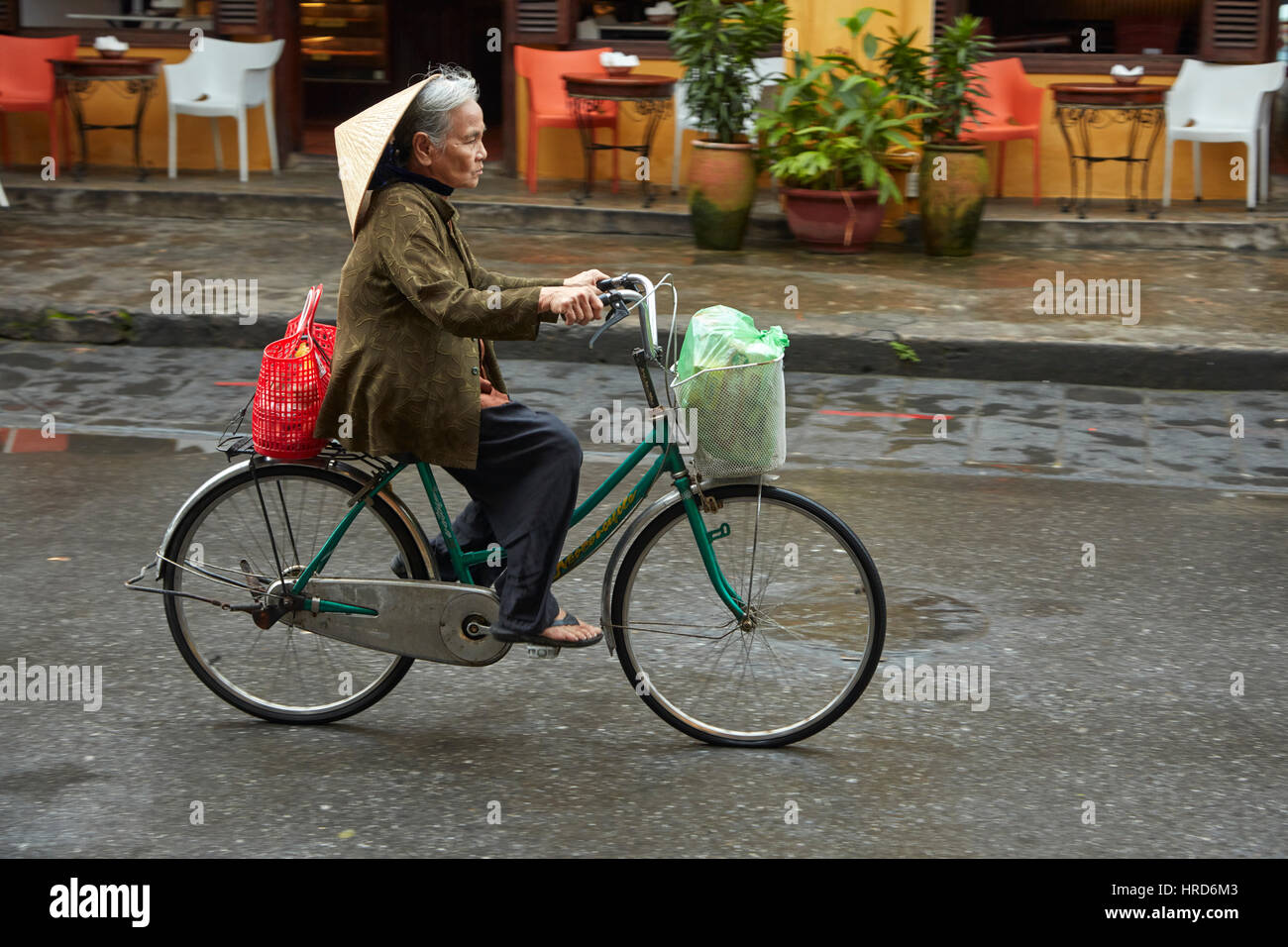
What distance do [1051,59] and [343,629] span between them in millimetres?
A: 9177

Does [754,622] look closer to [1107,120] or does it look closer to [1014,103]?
[1014,103]

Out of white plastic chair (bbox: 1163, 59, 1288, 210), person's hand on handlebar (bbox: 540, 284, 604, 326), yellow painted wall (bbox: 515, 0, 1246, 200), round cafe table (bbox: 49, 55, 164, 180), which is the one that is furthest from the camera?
round cafe table (bbox: 49, 55, 164, 180)

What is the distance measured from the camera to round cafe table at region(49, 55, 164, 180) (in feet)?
38.1

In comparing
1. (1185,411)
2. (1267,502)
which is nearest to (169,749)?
(1267,502)

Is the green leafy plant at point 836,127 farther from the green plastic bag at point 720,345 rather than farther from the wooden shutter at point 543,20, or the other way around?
the green plastic bag at point 720,345

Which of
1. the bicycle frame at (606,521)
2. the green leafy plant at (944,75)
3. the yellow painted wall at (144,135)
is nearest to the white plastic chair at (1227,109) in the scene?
the green leafy plant at (944,75)

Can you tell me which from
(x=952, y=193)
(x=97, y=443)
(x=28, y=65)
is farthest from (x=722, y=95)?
(x=28, y=65)

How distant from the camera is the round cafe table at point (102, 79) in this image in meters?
11.6

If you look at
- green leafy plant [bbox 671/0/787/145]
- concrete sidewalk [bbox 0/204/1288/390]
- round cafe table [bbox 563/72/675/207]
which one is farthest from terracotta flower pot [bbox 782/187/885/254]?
round cafe table [bbox 563/72/675/207]

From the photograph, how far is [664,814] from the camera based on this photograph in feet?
11.7

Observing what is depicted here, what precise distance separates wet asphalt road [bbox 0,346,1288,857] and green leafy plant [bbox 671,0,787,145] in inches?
168

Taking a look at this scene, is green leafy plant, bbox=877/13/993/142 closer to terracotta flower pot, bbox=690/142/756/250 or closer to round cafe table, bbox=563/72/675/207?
terracotta flower pot, bbox=690/142/756/250

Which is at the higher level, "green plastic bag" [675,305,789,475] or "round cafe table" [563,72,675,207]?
"round cafe table" [563,72,675,207]

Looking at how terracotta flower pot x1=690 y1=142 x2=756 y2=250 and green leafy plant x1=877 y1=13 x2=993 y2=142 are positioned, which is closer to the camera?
green leafy plant x1=877 y1=13 x2=993 y2=142
